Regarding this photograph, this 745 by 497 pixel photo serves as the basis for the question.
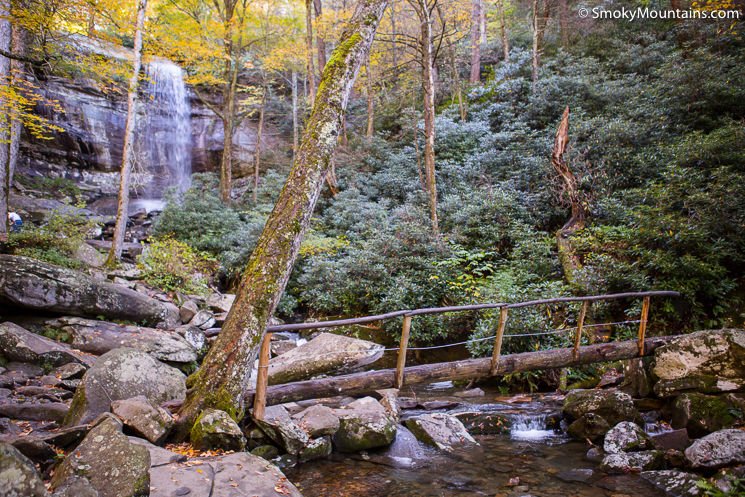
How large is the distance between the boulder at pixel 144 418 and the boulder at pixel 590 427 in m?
5.05

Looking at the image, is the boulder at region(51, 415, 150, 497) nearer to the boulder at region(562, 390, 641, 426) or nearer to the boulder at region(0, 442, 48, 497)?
the boulder at region(0, 442, 48, 497)

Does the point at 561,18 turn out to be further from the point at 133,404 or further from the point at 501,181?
the point at 133,404

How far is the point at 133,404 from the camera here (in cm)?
383

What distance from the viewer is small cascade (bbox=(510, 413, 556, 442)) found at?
225 inches

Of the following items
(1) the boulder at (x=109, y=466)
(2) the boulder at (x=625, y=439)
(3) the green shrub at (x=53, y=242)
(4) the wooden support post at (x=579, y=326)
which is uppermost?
(3) the green shrub at (x=53, y=242)

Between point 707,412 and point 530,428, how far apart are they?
7.04 feet

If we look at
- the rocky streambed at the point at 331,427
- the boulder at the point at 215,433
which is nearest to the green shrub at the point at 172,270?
the rocky streambed at the point at 331,427

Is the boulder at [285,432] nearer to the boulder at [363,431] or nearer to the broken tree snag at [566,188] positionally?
the boulder at [363,431]

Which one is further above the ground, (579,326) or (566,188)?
(566,188)

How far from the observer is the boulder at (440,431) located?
539 cm

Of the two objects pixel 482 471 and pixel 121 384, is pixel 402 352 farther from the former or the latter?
pixel 121 384

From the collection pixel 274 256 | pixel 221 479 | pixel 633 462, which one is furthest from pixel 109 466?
pixel 633 462

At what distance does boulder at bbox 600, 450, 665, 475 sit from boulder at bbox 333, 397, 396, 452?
2.51 metres

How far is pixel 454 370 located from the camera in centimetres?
565
